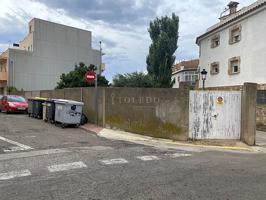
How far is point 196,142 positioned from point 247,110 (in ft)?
7.95

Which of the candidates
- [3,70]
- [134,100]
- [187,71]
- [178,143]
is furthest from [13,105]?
[187,71]

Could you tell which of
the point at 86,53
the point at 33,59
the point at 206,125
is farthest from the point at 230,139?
the point at 86,53

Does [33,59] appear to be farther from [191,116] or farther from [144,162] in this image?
[144,162]

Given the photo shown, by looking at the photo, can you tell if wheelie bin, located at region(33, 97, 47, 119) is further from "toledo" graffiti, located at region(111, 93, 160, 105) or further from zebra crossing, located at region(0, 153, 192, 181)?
zebra crossing, located at region(0, 153, 192, 181)

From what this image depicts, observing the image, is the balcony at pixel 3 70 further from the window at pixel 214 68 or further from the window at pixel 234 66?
the window at pixel 234 66

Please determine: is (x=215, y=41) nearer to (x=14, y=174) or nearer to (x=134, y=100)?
(x=134, y=100)

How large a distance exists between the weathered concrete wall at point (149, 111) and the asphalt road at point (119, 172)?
9.45ft

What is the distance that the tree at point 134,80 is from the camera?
34.6 meters

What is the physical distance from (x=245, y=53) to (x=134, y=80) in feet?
43.4

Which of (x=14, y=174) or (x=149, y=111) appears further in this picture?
(x=149, y=111)

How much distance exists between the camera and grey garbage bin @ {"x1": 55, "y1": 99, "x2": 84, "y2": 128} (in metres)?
16.7

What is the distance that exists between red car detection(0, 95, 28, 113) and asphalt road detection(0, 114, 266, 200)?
1300 cm

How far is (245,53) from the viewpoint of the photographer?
2408cm

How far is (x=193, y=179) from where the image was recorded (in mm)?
7312
